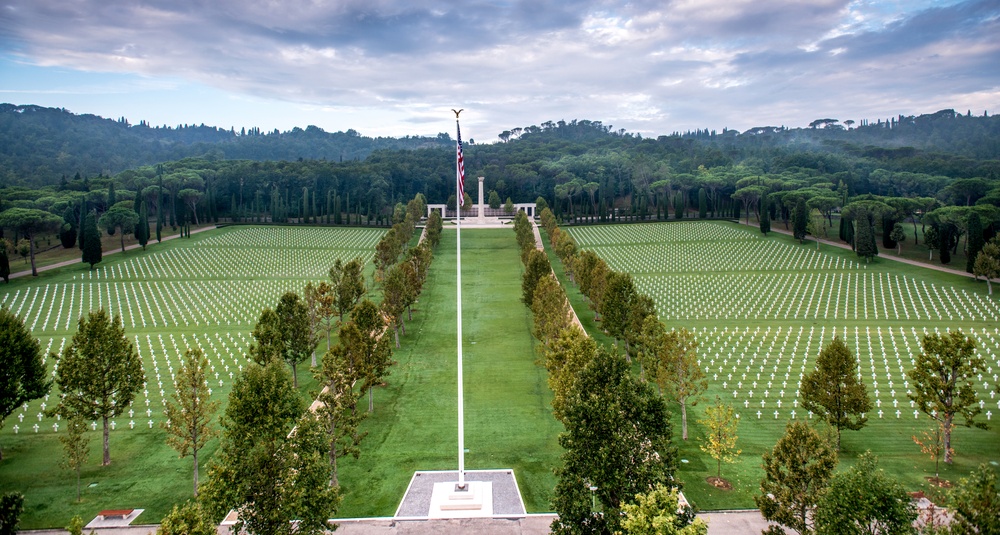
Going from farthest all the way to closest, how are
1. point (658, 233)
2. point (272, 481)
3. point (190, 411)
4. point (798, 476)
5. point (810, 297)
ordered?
point (658, 233) < point (810, 297) < point (190, 411) < point (798, 476) < point (272, 481)

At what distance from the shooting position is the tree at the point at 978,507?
14.4 meters

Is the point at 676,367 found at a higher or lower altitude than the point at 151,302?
higher

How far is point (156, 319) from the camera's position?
182ft

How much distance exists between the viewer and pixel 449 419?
33438mm

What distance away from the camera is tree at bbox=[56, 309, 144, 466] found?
27156mm

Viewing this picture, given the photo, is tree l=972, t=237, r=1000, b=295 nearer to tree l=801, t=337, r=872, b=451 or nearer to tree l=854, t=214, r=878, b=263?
tree l=854, t=214, r=878, b=263

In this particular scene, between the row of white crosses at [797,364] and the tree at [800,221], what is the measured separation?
143 ft

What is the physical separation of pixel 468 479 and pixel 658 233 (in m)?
82.9

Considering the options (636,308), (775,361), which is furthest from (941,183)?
(636,308)

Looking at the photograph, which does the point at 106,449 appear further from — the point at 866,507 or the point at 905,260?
the point at 905,260

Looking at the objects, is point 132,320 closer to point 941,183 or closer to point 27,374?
point 27,374

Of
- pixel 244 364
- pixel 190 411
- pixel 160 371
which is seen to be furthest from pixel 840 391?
pixel 160 371

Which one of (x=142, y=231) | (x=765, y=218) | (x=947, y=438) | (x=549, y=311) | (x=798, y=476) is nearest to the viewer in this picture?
(x=798, y=476)

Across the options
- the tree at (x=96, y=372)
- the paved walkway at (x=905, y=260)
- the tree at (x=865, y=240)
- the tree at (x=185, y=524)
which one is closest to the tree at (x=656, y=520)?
the tree at (x=185, y=524)
